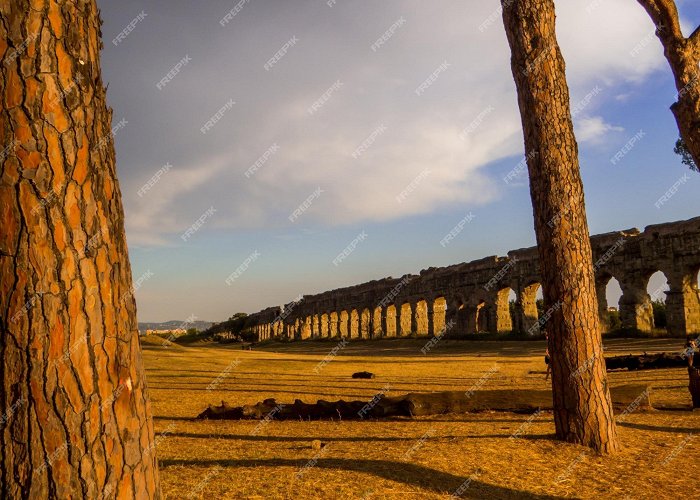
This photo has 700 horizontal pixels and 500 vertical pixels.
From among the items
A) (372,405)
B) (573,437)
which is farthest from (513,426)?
(372,405)

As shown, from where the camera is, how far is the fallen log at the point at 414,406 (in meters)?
7.43

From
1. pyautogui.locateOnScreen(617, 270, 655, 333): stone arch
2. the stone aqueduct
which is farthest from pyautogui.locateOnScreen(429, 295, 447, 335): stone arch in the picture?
pyautogui.locateOnScreen(617, 270, 655, 333): stone arch

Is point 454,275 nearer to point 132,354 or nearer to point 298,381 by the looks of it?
point 298,381

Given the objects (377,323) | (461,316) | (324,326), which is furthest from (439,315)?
(324,326)

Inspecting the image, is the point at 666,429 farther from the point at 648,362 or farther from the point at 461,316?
the point at 461,316

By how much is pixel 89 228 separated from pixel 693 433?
6.70 meters

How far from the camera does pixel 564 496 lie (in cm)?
419

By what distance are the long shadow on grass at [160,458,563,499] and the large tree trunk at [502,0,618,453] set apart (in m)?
1.66

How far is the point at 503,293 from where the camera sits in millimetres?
28703

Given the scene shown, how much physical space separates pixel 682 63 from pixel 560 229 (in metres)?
3.55

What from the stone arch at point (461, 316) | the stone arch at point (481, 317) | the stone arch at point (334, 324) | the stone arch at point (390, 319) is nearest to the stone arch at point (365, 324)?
the stone arch at point (390, 319)

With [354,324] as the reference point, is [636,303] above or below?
above

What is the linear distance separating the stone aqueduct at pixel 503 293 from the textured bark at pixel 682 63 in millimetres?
12859

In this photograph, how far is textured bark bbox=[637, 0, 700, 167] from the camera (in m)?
6.97
